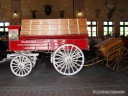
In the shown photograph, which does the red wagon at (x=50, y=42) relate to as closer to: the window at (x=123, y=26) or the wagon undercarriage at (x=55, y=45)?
the wagon undercarriage at (x=55, y=45)

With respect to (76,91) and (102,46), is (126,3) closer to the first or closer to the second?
(102,46)

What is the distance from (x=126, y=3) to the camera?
28.1m

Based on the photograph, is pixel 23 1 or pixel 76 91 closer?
pixel 76 91

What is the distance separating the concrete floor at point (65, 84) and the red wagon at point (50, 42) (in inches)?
16.7

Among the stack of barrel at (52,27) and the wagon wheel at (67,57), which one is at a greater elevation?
the stack of barrel at (52,27)

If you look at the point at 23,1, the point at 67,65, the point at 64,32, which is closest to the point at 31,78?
the point at 67,65

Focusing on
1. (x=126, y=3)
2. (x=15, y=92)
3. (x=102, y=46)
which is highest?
(x=126, y=3)

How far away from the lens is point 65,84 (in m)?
9.34

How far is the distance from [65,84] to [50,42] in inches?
78.4

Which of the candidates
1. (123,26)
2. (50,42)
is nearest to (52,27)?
(50,42)

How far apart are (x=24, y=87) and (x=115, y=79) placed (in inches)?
117

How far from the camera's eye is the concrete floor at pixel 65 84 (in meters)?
8.09

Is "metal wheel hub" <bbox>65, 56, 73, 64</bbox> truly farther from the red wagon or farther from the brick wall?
the brick wall

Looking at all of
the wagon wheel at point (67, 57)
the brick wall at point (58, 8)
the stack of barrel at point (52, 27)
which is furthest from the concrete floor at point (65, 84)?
the brick wall at point (58, 8)
